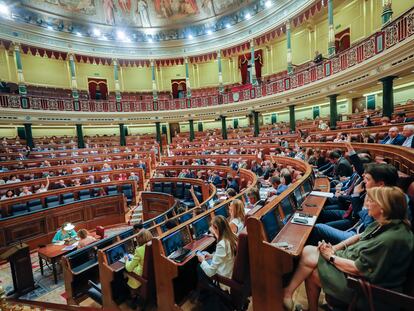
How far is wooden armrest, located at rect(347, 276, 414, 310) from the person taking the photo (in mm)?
1256

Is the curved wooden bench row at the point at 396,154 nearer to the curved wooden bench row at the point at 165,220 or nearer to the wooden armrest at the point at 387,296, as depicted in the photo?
the wooden armrest at the point at 387,296

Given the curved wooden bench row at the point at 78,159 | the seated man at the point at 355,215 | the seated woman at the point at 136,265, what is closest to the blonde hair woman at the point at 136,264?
the seated woman at the point at 136,265

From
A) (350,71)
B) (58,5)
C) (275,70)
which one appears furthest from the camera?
(275,70)

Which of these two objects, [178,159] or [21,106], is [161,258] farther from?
[21,106]

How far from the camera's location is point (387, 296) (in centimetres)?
131

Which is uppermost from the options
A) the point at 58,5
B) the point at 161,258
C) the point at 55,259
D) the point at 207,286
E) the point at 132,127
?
the point at 58,5

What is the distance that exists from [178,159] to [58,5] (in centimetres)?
1279

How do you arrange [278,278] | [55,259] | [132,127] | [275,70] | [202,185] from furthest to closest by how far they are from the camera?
[132,127] → [275,70] → [202,185] → [55,259] → [278,278]

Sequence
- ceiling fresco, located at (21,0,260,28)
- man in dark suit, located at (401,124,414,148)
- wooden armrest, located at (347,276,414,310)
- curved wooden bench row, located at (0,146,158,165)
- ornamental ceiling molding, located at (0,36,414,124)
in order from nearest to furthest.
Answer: wooden armrest, located at (347,276,414,310), man in dark suit, located at (401,124,414,148), ornamental ceiling molding, located at (0,36,414,124), curved wooden bench row, located at (0,146,158,165), ceiling fresco, located at (21,0,260,28)

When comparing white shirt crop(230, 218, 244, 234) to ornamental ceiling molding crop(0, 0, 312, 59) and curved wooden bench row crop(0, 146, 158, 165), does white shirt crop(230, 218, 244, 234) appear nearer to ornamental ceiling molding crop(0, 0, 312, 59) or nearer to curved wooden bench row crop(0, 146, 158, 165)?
curved wooden bench row crop(0, 146, 158, 165)

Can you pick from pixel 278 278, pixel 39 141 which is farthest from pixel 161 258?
Answer: pixel 39 141

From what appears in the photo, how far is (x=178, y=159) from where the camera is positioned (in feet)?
37.1

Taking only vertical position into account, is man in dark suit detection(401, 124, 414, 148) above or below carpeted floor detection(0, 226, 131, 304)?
above

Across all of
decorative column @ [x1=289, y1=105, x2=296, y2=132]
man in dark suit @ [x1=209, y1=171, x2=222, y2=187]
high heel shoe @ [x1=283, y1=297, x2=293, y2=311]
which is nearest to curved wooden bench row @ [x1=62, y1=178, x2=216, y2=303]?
high heel shoe @ [x1=283, y1=297, x2=293, y2=311]
